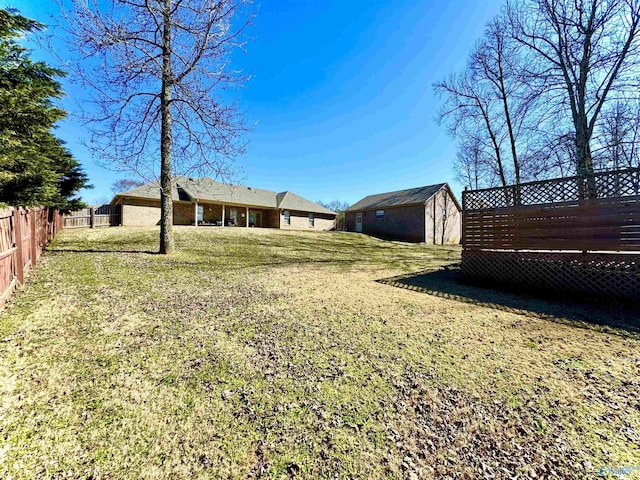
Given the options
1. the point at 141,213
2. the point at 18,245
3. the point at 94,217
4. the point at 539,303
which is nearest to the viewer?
the point at 18,245

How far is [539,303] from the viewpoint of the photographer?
5543mm

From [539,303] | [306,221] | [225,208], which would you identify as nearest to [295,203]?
[306,221]

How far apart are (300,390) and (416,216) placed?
22025mm

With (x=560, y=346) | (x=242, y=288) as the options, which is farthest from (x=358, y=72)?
(x=560, y=346)

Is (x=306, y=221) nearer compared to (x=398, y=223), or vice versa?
(x=398, y=223)

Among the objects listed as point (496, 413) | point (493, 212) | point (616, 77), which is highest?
point (616, 77)

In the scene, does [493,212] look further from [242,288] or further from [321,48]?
[321,48]

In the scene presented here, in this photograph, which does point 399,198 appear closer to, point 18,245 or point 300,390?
point 300,390

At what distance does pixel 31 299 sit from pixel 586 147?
51.8 ft

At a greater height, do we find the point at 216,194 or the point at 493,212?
the point at 216,194

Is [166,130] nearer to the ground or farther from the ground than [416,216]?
farther from the ground

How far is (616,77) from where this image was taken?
9508 millimetres

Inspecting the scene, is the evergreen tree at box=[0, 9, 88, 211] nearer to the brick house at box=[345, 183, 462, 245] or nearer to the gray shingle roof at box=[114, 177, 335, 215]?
the gray shingle roof at box=[114, 177, 335, 215]

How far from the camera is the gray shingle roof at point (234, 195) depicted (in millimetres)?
19188
